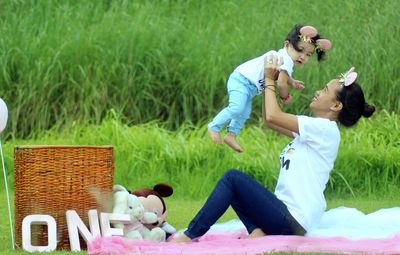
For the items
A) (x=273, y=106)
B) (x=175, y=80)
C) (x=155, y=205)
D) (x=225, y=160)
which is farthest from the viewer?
(x=175, y=80)

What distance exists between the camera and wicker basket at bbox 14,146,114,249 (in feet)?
18.2

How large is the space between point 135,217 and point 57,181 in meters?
0.45

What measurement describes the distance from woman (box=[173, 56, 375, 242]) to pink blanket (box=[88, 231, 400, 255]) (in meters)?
0.12

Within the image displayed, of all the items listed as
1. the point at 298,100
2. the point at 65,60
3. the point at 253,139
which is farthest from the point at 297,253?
the point at 65,60

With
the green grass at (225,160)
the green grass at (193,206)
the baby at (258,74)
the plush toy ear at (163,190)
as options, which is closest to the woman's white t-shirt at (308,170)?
the baby at (258,74)

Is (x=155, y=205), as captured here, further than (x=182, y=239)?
Yes

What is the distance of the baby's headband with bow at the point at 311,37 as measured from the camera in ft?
20.0

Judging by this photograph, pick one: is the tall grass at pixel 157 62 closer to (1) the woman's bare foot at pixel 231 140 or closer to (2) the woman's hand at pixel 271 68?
(1) the woman's bare foot at pixel 231 140

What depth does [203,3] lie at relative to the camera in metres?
12.0

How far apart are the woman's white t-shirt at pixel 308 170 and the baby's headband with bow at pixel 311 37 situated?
643 mm

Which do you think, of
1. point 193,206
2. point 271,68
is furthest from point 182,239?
point 193,206

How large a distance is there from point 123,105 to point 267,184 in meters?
2.16

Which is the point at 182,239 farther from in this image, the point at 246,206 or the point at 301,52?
the point at 301,52

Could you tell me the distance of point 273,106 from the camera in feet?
18.1
